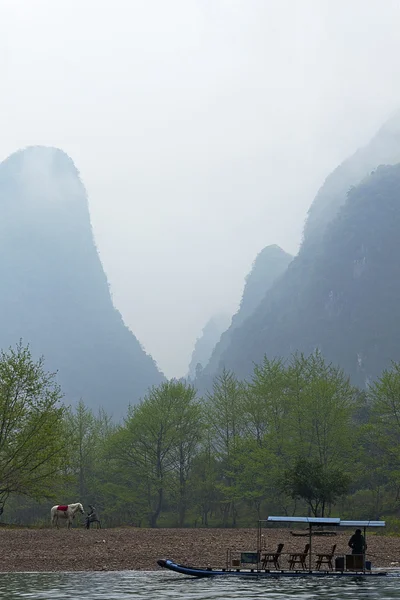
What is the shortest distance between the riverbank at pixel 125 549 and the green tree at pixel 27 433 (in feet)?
24.5

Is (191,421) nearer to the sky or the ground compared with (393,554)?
nearer to the sky

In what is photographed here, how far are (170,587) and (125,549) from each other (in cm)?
1682

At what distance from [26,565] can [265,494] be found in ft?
183

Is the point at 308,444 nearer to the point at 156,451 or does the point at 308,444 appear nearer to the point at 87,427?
the point at 156,451

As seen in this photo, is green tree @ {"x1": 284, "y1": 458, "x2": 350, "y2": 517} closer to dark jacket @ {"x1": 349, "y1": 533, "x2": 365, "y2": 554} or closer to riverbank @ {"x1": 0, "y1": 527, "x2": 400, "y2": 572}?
riverbank @ {"x1": 0, "y1": 527, "x2": 400, "y2": 572}

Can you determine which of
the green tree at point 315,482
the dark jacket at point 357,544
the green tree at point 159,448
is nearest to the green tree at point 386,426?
the green tree at point 315,482

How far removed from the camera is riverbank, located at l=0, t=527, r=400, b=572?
42062 mm

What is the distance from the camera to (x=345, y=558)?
40.0 m

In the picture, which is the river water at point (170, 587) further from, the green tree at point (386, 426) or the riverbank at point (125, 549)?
the green tree at point (386, 426)

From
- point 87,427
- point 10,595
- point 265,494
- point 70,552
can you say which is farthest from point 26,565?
point 87,427

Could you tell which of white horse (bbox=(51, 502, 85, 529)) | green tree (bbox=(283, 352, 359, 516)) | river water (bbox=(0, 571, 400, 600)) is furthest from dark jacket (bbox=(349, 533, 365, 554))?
green tree (bbox=(283, 352, 359, 516))

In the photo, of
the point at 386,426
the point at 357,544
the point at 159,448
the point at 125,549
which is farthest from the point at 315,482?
the point at 357,544

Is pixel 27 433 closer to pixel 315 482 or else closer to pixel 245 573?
pixel 315 482

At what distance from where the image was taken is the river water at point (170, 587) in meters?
30.2
